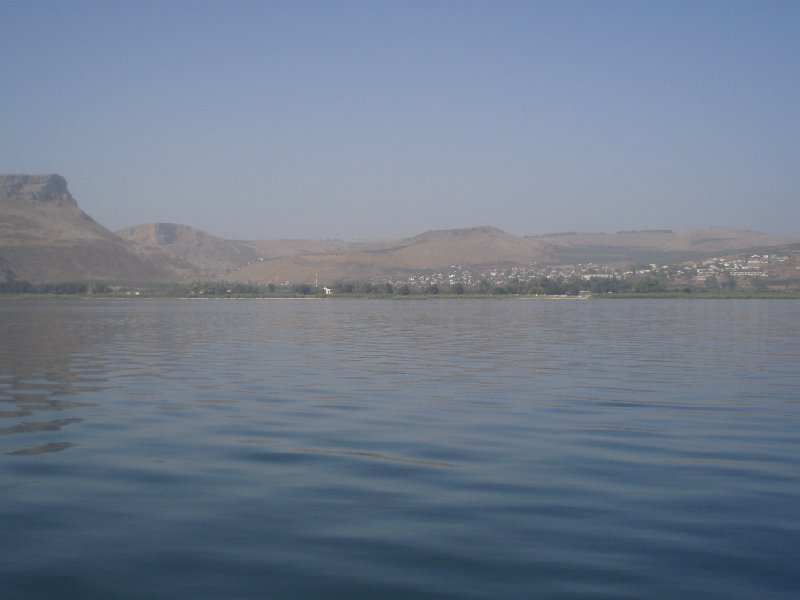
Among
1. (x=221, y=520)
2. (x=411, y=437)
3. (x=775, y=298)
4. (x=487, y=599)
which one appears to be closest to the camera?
(x=487, y=599)

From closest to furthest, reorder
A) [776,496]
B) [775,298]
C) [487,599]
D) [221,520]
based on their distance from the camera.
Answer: [487,599]
[221,520]
[776,496]
[775,298]

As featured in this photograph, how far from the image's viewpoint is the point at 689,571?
24.3 feet

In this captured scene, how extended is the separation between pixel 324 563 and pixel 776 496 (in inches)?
217

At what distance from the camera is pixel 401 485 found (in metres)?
10.4

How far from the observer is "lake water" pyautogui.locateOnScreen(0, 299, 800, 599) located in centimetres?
736

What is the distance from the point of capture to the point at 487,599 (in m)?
6.84

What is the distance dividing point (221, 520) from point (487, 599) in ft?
11.0

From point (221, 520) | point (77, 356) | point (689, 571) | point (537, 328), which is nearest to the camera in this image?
A: point (689, 571)

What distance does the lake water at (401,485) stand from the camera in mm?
7355

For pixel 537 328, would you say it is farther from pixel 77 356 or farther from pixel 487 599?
pixel 487 599

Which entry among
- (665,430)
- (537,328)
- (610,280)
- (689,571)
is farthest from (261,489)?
(610,280)

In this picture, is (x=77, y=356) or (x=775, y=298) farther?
(x=775, y=298)

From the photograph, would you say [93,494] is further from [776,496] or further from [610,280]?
[610,280]

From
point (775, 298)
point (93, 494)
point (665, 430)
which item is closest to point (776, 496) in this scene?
point (665, 430)
